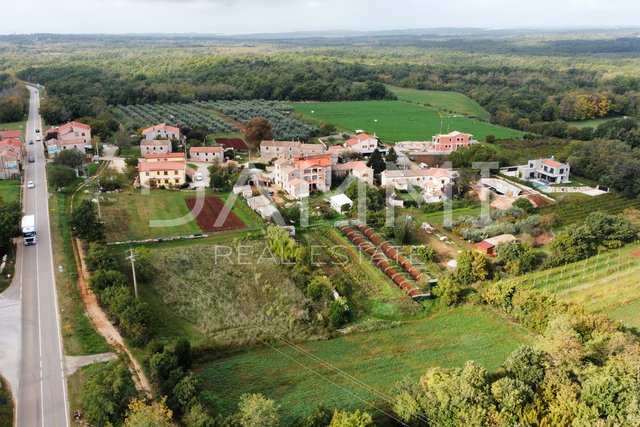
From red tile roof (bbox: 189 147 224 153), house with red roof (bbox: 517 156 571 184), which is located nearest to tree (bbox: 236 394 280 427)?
red tile roof (bbox: 189 147 224 153)

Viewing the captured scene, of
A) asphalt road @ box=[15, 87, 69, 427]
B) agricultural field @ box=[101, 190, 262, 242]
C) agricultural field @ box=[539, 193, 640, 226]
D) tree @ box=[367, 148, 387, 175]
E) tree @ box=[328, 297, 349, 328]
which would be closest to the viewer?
asphalt road @ box=[15, 87, 69, 427]

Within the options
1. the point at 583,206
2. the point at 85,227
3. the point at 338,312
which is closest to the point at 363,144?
the point at 583,206

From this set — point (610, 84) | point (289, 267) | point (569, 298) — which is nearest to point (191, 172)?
point (289, 267)

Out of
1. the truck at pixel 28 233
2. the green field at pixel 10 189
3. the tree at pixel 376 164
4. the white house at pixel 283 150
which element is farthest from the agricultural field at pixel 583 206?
the green field at pixel 10 189

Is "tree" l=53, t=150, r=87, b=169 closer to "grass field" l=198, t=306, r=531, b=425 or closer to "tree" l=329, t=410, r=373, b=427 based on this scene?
"grass field" l=198, t=306, r=531, b=425

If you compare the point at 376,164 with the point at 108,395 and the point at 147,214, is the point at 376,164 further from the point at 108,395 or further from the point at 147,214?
the point at 108,395
